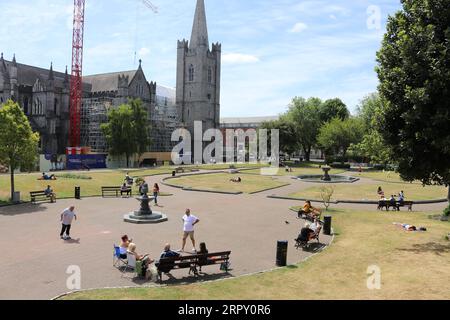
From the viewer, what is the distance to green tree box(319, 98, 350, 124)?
92.8 meters

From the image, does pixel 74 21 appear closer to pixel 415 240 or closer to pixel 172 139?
pixel 172 139

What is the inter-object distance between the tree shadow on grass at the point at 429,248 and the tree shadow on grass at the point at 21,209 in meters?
20.4

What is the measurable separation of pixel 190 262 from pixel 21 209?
1658 cm

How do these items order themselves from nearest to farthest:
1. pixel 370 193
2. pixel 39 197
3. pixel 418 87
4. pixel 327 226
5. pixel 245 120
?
pixel 418 87
pixel 327 226
pixel 39 197
pixel 370 193
pixel 245 120

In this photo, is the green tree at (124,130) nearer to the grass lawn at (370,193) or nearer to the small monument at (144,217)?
the grass lawn at (370,193)

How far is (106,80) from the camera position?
88688mm

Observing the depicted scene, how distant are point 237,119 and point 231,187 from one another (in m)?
125

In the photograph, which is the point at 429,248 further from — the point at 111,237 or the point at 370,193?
the point at 370,193

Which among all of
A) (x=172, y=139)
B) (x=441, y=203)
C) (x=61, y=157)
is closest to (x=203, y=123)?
(x=172, y=139)

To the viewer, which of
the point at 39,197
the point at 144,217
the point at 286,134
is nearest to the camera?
the point at 144,217

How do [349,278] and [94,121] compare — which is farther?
[94,121]

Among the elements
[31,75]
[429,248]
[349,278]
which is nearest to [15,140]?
[349,278]

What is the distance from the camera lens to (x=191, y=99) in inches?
3974

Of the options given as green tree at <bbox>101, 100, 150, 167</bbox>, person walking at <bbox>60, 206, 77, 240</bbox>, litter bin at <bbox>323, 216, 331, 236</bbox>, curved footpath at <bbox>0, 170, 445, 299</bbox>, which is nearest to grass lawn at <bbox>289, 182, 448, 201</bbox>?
curved footpath at <bbox>0, 170, 445, 299</bbox>
